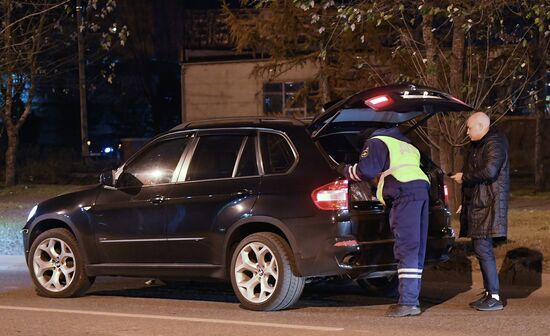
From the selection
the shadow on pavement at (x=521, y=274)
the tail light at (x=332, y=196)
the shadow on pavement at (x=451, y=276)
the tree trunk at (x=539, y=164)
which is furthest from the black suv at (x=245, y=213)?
the tree trunk at (x=539, y=164)

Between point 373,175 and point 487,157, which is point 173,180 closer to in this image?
point 373,175

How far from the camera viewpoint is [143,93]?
155 feet

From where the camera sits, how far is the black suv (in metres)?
7.63

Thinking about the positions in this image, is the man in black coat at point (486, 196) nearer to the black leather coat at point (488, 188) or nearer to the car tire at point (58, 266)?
the black leather coat at point (488, 188)

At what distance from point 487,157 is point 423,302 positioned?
5.26ft

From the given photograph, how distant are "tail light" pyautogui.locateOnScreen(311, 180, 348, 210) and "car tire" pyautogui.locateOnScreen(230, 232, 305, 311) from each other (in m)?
0.52

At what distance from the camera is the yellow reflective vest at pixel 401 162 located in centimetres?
755

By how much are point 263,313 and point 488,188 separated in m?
2.24

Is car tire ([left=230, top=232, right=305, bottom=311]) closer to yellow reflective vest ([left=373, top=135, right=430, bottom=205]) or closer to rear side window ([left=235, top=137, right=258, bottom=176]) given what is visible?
rear side window ([left=235, top=137, right=258, bottom=176])

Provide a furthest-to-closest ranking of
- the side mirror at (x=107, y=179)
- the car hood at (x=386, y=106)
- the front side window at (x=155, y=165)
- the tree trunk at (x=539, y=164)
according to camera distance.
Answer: the tree trunk at (x=539, y=164), the side mirror at (x=107, y=179), the front side window at (x=155, y=165), the car hood at (x=386, y=106)

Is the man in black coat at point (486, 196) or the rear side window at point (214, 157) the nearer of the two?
the man in black coat at point (486, 196)

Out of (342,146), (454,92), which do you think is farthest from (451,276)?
(454,92)

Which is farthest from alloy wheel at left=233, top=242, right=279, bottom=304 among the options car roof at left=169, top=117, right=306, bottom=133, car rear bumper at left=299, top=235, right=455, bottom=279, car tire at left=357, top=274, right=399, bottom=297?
car tire at left=357, top=274, right=399, bottom=297

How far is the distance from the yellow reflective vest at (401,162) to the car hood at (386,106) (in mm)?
320
